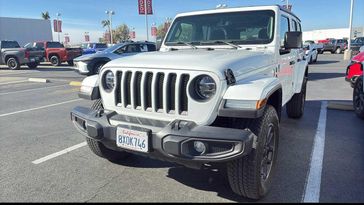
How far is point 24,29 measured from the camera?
41.7 m

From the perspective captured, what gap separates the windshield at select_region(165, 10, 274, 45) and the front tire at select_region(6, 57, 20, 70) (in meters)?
18.3

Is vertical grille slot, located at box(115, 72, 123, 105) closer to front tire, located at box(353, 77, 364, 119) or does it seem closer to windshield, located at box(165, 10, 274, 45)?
windshield, located at box(165, 10, 274, 45)

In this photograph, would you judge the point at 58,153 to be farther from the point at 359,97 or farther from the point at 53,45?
the point at 53,45

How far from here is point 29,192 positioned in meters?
3.22

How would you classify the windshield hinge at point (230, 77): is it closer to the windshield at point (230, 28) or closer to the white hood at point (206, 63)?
the white hood at point (206, 63)

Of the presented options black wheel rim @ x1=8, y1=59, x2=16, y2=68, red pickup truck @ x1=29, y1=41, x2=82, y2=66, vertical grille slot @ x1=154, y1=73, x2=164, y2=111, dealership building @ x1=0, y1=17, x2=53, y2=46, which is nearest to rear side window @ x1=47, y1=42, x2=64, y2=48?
red pickup truck @ x1=29, y1=41, x2=82, y2=66

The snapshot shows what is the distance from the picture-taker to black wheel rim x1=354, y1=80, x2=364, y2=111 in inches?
238

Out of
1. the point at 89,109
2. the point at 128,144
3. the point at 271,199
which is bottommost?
the point at 271,199

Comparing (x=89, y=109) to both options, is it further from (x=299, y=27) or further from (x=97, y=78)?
(x=299, y=27)

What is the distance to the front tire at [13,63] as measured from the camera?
19.6m

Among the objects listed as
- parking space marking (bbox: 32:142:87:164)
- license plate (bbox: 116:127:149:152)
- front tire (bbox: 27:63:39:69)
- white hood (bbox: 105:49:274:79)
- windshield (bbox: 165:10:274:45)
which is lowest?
parking space marking (bbox: 32:142:87:164)

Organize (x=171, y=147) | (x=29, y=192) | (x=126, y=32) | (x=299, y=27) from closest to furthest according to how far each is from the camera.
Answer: (x=171, y=147) → (x=29, y=192) → (x=299, y=27) → (x=126, y=32)

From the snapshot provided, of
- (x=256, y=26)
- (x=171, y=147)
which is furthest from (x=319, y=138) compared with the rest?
(x=171, y=147)

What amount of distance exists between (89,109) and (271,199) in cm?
212
